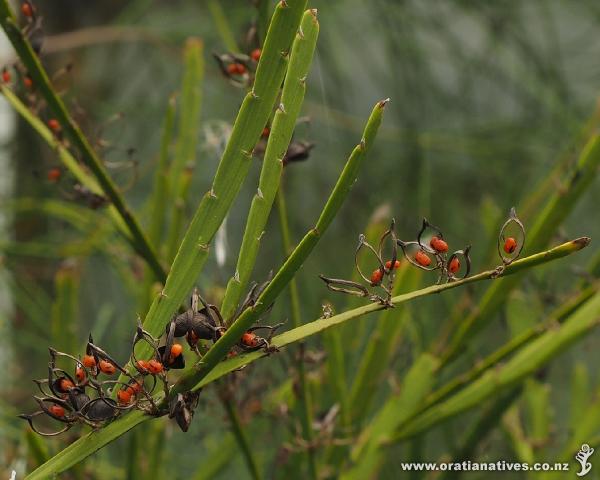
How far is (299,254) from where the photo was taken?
260 millimetres

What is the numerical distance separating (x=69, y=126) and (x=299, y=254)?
12cm

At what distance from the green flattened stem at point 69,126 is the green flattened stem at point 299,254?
0.35 ft

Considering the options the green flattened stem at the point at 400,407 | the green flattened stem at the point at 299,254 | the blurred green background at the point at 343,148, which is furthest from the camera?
the blurred green background at the point at 343,148

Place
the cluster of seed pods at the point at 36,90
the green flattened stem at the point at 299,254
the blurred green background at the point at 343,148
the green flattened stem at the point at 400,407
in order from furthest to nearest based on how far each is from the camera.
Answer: the blurred green background at the point at 343,148 → the green flattened stem at the point at 400,407 → the cluster of seed pods at the point at 36,90 → the green flattened stem at the point at 299,254

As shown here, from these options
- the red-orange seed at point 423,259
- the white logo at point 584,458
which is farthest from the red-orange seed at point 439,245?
the white logo at point 584,458

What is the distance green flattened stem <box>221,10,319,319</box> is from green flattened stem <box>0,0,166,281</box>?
92 mm

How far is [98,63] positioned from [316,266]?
51cm

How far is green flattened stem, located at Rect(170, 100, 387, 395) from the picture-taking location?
10.1 inches

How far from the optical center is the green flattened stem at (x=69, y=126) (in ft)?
1.04

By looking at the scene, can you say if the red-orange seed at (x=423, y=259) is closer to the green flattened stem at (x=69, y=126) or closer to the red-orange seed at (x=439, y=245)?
the red-orange seed at (x=439, y=245)

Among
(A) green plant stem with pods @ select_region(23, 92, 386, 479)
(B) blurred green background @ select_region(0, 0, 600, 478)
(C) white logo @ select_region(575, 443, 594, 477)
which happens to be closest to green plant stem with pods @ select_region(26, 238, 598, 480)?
(A) green plant stem with pods @ select_region(23, 92, 386, 479)

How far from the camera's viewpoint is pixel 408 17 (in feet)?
2.98

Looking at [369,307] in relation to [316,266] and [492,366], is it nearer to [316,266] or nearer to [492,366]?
[492,366]

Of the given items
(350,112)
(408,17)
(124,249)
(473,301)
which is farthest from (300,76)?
(350,112)
